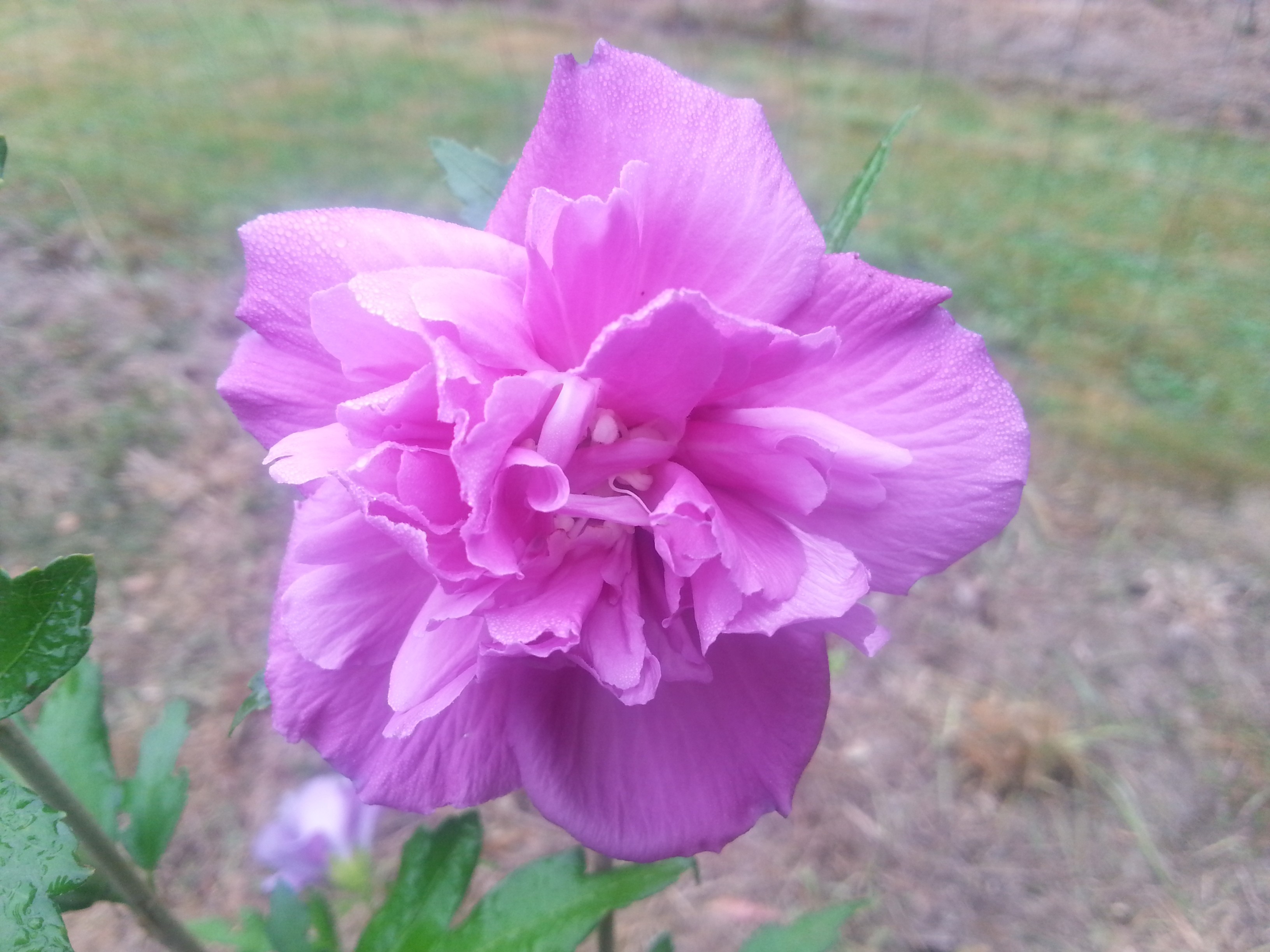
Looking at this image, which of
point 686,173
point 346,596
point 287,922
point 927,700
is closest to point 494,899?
point 287,922

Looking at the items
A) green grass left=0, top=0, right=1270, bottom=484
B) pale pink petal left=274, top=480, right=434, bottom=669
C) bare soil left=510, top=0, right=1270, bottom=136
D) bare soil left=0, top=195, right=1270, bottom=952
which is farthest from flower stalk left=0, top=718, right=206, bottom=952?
green grass left=0, top=0, right=1270, bottom=484

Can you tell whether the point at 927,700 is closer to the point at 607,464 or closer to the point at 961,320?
the point at 961,320

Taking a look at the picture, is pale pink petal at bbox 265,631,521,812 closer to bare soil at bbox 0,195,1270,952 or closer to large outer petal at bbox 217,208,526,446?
large outer petal at bbox 217,208,526,446

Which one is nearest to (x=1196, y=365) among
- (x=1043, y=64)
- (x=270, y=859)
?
(x=1043, y=64)

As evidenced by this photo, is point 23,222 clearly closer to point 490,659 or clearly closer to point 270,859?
point 270,859

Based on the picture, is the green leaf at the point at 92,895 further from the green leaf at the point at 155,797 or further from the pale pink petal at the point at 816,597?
the pale pink petal at the point at 816,597
